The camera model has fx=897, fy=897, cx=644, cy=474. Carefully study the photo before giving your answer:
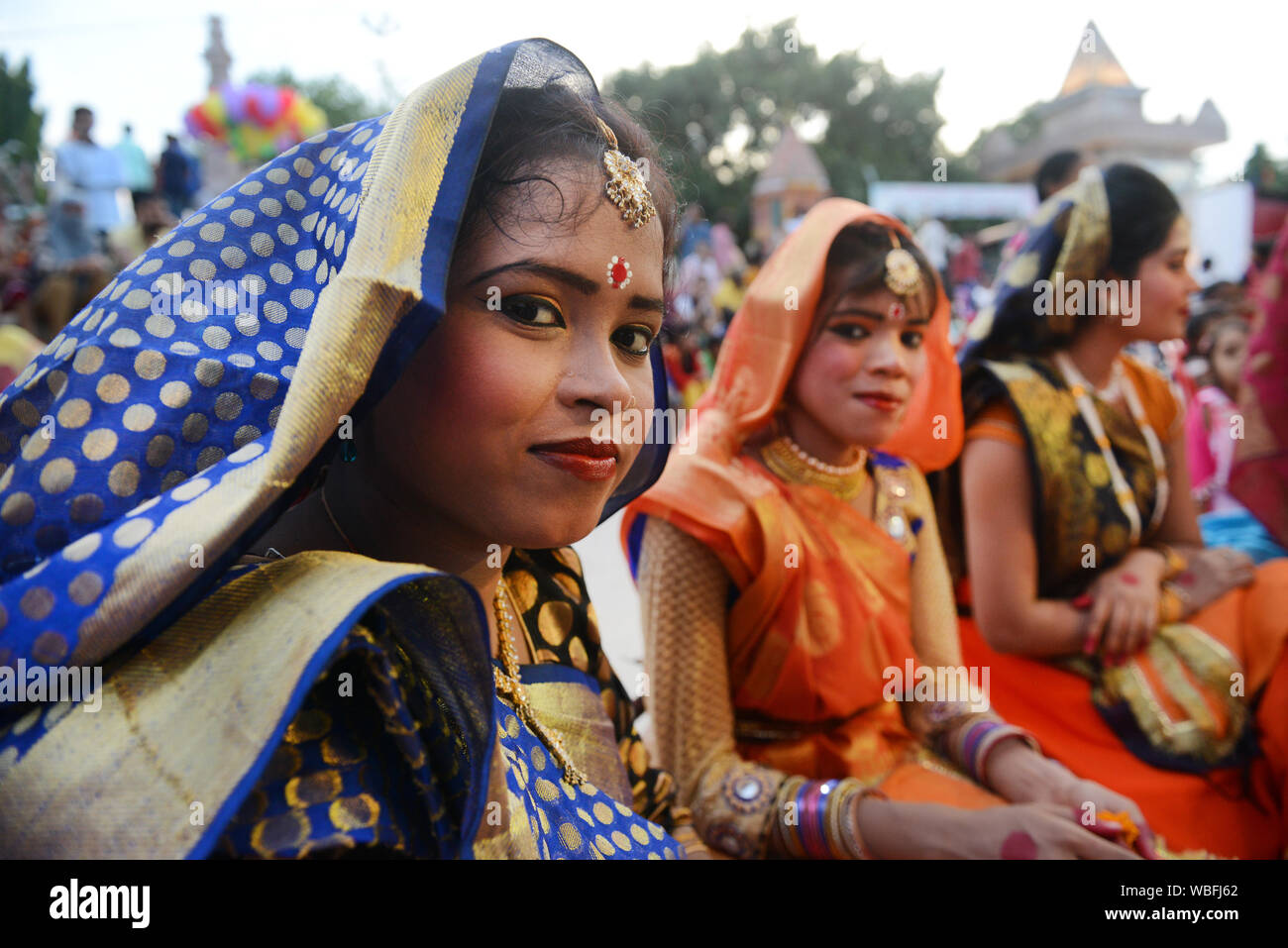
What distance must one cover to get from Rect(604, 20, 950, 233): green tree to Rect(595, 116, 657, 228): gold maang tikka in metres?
29.1

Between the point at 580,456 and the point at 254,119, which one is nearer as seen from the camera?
the point at 580,456

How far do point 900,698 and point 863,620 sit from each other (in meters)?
0.28

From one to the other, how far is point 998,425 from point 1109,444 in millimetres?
344

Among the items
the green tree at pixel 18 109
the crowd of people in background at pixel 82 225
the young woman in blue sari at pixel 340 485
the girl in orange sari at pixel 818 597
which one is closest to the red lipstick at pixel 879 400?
the girl in orange sari at pixel 818 597

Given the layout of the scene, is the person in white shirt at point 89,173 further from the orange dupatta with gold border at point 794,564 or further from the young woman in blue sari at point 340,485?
the young woman in blue sari at point 340,485

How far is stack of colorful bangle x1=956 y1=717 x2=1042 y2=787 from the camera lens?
6.32 feet

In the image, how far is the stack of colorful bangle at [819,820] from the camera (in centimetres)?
164

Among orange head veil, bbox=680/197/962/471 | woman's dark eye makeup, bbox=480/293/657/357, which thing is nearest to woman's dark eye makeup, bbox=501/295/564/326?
woman's dark eye makeup, bbox=480/293/657/357

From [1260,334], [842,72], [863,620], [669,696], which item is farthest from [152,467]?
[842,72]

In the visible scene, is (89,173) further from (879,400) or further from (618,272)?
(618,272)

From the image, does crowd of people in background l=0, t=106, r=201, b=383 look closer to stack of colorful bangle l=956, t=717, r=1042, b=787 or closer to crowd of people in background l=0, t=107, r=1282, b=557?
crowd of people in background l=0, t=107, r=1282, b=557

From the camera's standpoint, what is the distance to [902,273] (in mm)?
2027

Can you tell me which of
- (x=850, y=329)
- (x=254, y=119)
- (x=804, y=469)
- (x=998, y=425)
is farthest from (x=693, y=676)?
(x=254, y=119)

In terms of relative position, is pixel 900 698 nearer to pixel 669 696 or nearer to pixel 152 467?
pixel 669 696
